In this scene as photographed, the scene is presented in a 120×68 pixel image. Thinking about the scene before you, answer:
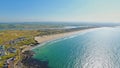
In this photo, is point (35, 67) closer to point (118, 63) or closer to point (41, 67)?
point (41, 67)

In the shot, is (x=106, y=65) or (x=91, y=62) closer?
(x=106, y=65)

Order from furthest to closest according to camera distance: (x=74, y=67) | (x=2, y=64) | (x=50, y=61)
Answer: (x=50, y=61)
(x=2, y=64)
(x=74, y=67)

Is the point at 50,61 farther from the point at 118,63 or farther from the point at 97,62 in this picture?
the point at 118,63

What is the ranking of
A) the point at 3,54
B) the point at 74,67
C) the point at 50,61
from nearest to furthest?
the point at 74,67 < the point at 50,61 < the point at 3,54

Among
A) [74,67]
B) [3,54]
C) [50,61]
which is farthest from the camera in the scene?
[3,54]

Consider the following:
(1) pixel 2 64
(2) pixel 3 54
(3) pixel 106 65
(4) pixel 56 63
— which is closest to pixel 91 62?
(3) pixel 106 65

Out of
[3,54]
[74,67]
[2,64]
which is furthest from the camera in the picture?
[3,54]

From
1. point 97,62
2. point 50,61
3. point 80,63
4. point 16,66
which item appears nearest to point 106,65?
point 97,62

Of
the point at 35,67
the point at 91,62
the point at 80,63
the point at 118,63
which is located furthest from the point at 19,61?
the point at 118,63

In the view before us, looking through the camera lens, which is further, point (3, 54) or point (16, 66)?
point (3, 54)
